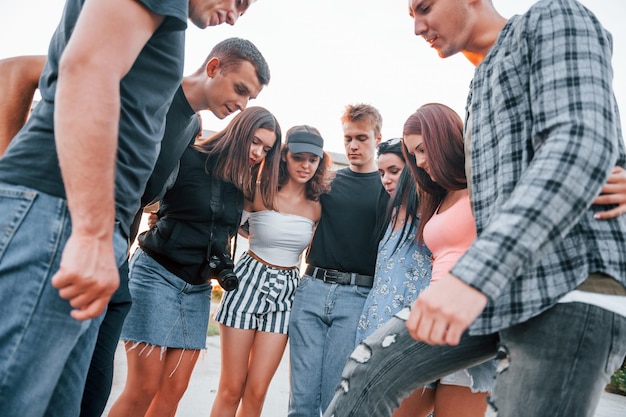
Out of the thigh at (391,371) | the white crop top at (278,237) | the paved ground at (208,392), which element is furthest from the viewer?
the paved ground at (208,392)

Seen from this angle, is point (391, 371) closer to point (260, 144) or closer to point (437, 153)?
point (437, 153)

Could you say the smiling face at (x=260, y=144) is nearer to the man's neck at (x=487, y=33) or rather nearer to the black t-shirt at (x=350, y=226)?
the black t-shirt at (x=350, y=226)

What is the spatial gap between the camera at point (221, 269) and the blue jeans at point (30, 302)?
1.42 meters

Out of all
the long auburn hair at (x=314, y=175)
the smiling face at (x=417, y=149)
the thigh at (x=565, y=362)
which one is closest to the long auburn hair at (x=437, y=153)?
the smiling face at (x=417, y=149)

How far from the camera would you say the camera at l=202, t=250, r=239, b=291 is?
7.72 ft

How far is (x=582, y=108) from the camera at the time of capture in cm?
87

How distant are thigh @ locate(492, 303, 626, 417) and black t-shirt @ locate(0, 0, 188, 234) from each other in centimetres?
93

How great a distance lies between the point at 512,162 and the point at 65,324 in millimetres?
1000

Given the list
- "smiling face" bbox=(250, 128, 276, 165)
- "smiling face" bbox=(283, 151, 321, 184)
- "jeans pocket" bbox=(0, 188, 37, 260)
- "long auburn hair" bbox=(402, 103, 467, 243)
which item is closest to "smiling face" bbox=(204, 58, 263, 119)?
"smiling face" bbox=(250, 128, 276, 165)

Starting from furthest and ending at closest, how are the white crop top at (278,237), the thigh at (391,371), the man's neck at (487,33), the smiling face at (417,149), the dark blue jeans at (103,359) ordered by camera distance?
1. the white crop top at (278,237)
2. the smiling face at (417,149)
3. the dark blue jeans at (103,359)
4. the man's neck at (487,33)
5. the thigh at (391,371)

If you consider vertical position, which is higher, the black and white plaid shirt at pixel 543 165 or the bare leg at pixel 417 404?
the black and white plaid shirt at pixel 543 165

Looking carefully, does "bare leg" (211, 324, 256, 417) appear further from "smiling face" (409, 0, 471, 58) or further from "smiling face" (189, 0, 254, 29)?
"smiling face" (409, 0, 471, 58)

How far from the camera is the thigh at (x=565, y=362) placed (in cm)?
85

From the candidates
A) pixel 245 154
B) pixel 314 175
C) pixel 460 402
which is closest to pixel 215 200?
pixel 245 154
